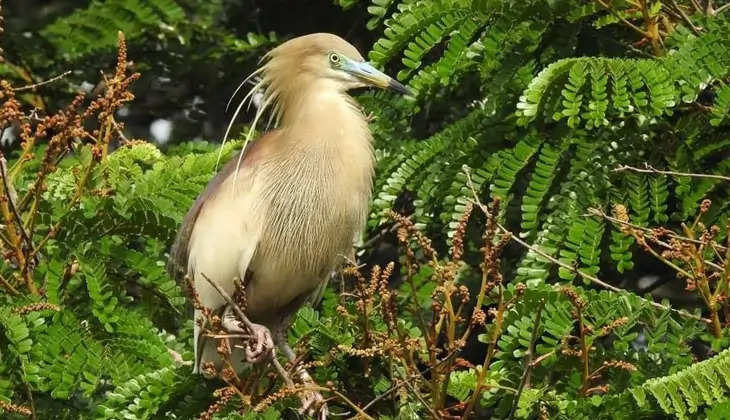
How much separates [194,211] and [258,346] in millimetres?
911

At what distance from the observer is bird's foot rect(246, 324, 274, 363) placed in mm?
3537

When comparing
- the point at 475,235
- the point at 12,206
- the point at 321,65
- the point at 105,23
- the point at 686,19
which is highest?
the point at 686,19

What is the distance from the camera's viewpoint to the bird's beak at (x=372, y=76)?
4.36m

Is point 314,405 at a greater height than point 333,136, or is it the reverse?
point 333,136

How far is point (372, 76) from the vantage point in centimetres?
448

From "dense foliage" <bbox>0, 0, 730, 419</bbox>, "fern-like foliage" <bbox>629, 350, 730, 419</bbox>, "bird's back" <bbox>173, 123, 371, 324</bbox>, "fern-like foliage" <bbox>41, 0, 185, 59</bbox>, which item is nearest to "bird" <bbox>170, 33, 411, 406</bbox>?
"bird's back" <bbox>173, 123, 371, 324</bbox>

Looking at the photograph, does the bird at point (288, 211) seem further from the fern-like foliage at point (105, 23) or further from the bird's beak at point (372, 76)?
the fern-like foliage at point (105, 23)

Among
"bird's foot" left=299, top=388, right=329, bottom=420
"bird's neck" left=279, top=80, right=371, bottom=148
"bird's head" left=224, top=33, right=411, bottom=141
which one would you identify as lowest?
"bird's foot" left=299, top=388, right=329, bottom=420

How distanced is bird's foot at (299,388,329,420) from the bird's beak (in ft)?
3.81

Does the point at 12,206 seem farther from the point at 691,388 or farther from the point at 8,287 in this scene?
the point at 691,388

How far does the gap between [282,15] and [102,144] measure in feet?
8.29

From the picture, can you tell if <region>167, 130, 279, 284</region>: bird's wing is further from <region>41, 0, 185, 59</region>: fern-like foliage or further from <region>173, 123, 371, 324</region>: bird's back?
<region>41, 0, 185, 59</region>: fern-like foliage

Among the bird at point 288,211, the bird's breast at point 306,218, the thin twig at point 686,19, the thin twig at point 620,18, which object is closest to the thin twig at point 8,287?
the bird at point 288,211

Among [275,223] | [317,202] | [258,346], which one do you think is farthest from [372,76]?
[258,346]
